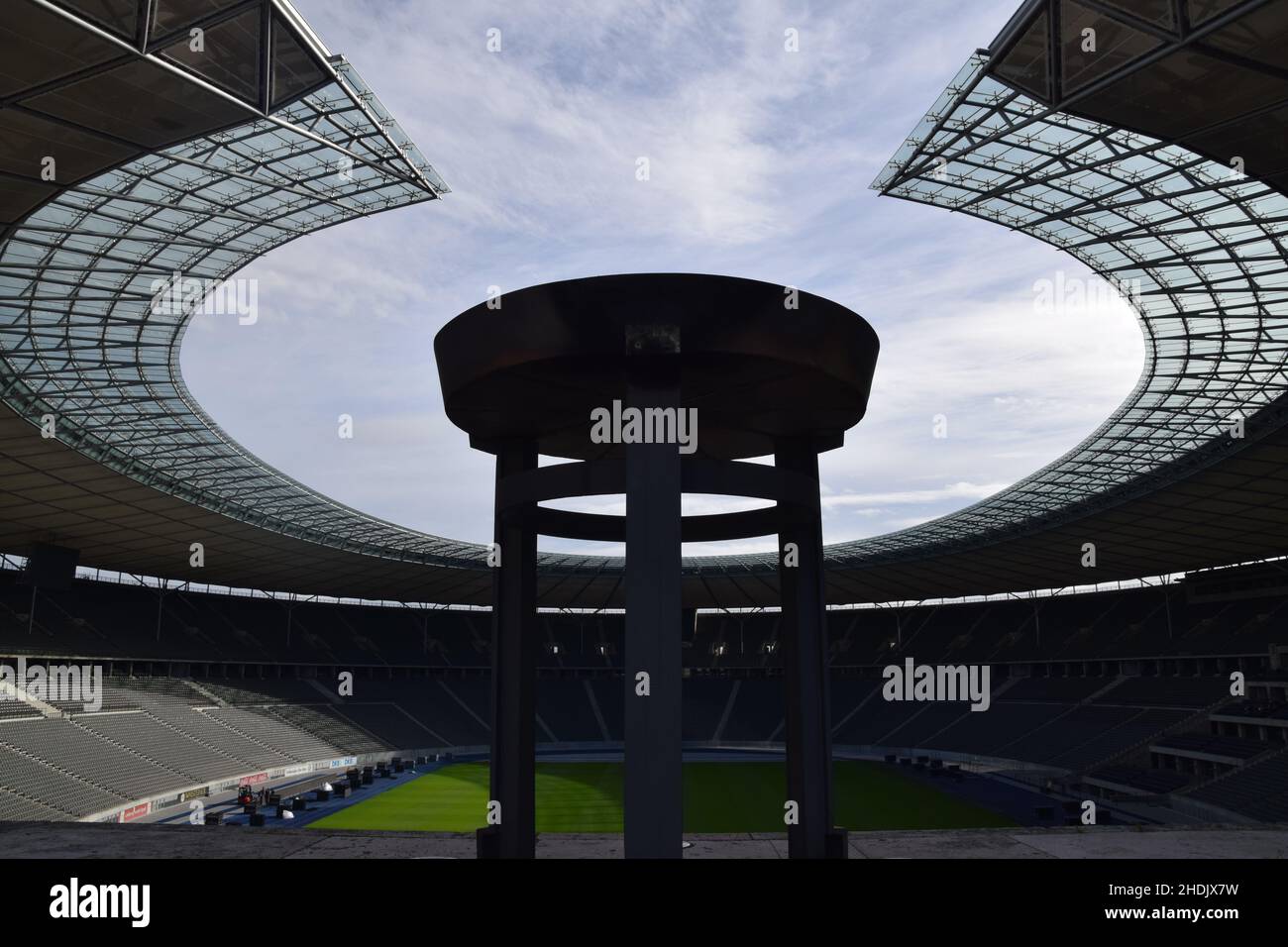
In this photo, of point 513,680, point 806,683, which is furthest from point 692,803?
point 513,680

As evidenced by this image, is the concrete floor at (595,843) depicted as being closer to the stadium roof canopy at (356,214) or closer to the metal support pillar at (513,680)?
the metal support pillar at (513,680)

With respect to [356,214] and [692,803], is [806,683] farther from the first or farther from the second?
[692,803]

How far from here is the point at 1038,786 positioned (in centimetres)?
5559

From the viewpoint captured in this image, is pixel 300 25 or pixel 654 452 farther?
pixel 300 25

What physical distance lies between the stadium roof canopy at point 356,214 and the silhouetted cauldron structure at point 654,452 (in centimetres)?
715

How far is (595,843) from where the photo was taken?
15.8m

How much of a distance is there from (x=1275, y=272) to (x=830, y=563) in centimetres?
4459

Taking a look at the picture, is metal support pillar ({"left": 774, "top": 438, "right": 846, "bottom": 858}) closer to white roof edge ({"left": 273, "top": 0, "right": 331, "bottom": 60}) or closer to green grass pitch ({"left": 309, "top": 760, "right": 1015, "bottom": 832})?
white roof edge ({"left": 273, "top": 0, "right": 331, "bottom": 60})

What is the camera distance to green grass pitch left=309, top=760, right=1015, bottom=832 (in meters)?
44.2

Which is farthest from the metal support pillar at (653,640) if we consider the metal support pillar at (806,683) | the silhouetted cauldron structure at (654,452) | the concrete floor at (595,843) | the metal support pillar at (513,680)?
the metal support pillar at (513,680)

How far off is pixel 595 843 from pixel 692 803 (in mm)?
38155

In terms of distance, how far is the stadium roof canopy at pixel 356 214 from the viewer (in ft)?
52.9

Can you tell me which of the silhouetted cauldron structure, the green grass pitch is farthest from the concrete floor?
the green grass pitch
